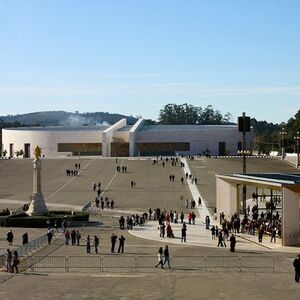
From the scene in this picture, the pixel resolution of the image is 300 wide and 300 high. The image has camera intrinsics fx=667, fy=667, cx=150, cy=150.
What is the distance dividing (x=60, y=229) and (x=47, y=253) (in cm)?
895

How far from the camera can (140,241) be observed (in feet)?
96.9

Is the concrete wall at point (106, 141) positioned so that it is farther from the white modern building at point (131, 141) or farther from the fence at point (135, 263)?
the fence at point (135, 263)

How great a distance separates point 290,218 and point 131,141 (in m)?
82.4

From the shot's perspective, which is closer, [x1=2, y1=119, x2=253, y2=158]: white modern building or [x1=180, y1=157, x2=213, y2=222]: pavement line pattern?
[x1=180, y1=157, x2=213, y2=222]: pavement line pattern

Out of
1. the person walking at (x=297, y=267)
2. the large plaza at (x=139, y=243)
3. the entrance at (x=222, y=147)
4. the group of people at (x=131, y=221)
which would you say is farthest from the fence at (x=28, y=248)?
the entrance at (x=222, y=147)

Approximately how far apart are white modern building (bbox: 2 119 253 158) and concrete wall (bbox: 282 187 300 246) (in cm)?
8176

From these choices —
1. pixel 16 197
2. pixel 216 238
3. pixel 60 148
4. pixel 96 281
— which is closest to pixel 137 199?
pixel 16 197

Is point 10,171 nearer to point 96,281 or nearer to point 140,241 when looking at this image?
point 140,241

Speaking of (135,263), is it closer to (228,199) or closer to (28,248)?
(28,248)

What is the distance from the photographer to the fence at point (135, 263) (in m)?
22.1

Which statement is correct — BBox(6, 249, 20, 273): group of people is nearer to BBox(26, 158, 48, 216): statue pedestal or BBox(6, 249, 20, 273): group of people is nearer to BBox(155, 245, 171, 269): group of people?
BBox(155, 245, 171, 269): group of people

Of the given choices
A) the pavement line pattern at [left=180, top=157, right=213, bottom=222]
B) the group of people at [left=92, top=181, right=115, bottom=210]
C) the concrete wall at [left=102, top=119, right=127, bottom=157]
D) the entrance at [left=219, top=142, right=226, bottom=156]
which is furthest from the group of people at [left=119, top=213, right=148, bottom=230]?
the entrance at [left=219, top=142, right=226, bottom=156]

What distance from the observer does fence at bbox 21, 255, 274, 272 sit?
871 inches

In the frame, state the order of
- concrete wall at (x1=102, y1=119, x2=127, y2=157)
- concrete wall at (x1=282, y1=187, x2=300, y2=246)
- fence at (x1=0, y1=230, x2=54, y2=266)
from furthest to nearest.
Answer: concrete wall at (x1=102, y1=119, x2=127, y2=157)
concrete wall at (x1=282, y1=187, x2=300, y2=246)
fence at (x1=0, y1=230, x2=54, y2=266)
